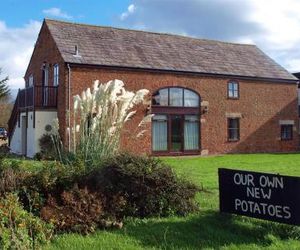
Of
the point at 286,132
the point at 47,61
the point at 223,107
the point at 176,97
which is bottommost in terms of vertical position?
the point at 286,132

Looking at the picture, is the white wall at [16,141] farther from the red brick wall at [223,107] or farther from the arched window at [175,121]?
the arched window at [175,121]

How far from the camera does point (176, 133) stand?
27.6 metres

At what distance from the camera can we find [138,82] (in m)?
26.3

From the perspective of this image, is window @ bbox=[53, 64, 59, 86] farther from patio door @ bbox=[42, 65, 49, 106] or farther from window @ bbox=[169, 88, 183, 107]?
window @ bbox=[169, 88, 183, 107]

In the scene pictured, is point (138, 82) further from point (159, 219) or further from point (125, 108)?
point (159, 219)

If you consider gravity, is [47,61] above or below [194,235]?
above

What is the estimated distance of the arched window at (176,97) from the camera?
2692cm

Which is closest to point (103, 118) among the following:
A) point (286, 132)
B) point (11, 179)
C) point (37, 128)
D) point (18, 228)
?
point (11, 179)

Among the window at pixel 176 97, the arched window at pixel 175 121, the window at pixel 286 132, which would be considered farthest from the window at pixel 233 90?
the window at pixel 286 132

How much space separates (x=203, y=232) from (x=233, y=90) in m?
23.1

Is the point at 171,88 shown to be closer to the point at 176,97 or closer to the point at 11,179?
the point at 176,97

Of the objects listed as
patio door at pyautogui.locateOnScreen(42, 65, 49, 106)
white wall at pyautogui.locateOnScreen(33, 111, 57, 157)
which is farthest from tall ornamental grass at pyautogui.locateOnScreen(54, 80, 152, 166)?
patio door at pyautogui.locateOnScreen(42, 65, 49, 106)

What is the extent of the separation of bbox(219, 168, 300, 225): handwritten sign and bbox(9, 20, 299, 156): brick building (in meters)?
15.8

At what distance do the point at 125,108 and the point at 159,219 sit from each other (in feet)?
15.4
